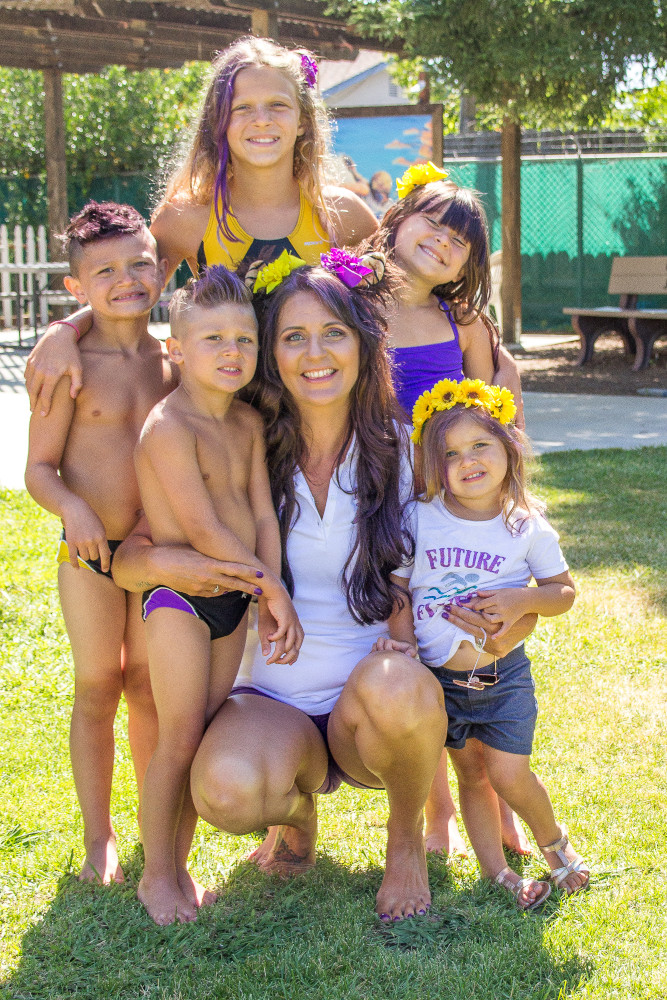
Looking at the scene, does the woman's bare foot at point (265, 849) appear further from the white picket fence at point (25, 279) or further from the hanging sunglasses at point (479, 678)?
the white picket fence at point (25, 279)

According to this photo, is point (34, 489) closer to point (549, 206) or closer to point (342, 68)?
point (549, 206)

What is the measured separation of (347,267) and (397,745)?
3.80ft

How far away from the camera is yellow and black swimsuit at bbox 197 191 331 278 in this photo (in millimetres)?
2914

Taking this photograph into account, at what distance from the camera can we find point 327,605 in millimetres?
2633

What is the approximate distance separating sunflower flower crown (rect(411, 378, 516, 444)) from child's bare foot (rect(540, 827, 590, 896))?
106 centimetres

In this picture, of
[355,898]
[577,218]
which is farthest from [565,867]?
[577,218]

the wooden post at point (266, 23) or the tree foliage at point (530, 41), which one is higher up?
the wooden post at point (266, 23)

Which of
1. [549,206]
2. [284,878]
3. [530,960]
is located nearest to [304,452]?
[284,878]

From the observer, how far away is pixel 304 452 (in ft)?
8.89

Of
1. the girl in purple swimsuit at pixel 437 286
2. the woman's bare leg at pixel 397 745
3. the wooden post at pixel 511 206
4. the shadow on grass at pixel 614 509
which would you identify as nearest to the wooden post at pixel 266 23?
the wooden post at pixel 511 206

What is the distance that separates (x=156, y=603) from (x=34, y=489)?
0.41 meters

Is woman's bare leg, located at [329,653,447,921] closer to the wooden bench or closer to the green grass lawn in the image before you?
the green grass lawn

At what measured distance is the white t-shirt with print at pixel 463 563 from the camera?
2590 millimetres

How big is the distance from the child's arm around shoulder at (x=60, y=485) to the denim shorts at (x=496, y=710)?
0.90 meters
